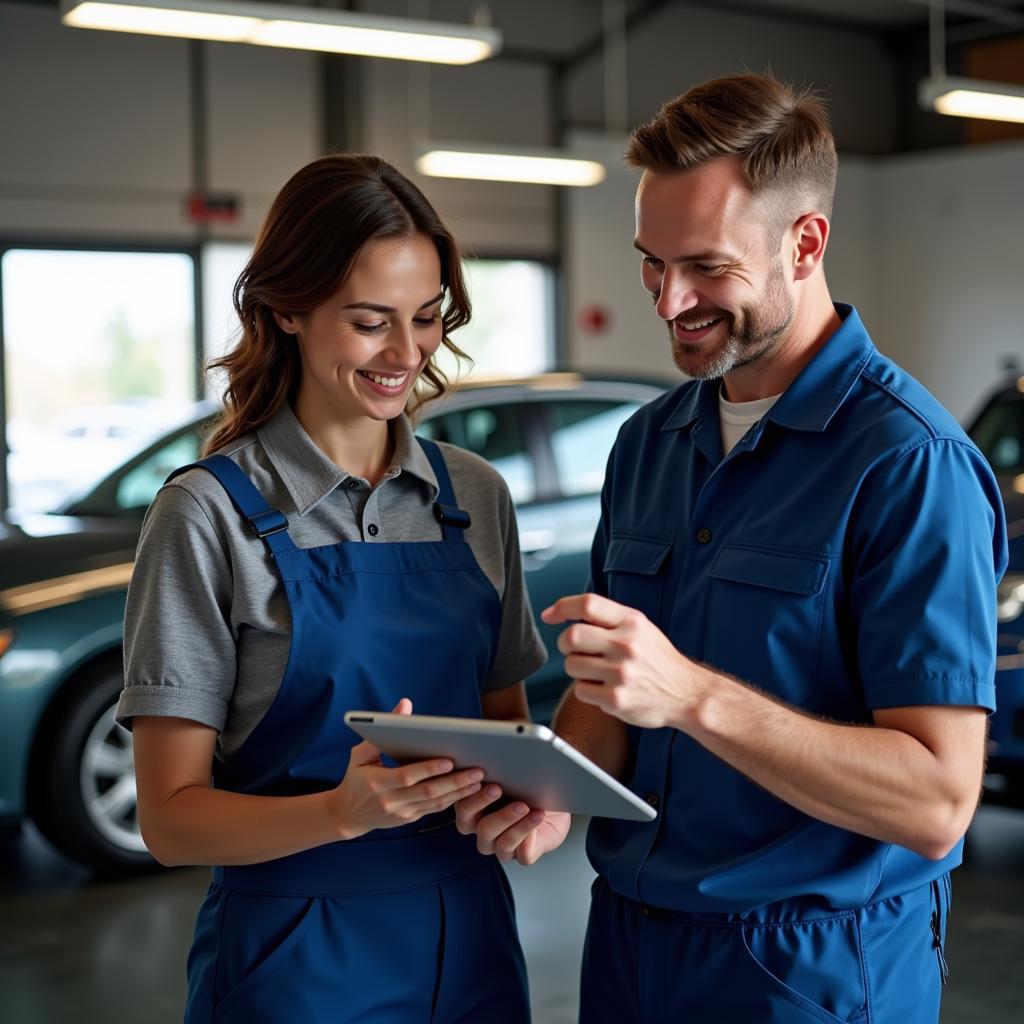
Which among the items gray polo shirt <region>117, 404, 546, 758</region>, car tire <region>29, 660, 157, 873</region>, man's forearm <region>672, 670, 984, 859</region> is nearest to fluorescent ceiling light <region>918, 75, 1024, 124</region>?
car tire <region>29, 660, 157, 873</region>

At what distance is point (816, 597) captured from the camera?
165 centimetres

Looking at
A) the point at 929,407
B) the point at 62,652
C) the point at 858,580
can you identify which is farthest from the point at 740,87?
the point at 62,652

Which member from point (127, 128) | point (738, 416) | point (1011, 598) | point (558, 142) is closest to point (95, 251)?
point (127, 128)

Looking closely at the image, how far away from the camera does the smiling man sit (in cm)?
155

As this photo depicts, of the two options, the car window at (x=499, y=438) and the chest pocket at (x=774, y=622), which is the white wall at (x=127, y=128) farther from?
the chest pocket at (x=774, y=622)

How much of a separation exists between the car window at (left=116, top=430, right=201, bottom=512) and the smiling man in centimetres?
343

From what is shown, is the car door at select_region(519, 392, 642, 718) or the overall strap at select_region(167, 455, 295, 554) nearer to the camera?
the overall strap at select_region(167, 455, 295, 554)

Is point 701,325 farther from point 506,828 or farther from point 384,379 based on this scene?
point 506,828

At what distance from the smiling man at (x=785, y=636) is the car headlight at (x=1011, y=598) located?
8.90 feet

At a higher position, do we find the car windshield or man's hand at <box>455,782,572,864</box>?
the car windshield

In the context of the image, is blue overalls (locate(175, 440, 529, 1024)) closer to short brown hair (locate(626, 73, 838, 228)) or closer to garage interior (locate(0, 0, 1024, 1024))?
short brown hair (locate(626, 73, 838, 228))

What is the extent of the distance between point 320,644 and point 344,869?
281 millimetres

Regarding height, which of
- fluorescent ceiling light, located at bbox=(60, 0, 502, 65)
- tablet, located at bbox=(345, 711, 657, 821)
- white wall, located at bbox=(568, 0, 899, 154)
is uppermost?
white wall, located at bbox=(568, 0, 899, 154)

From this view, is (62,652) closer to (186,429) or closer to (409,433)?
(186,429)
